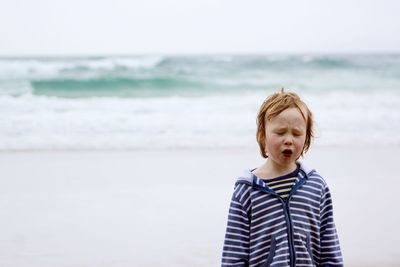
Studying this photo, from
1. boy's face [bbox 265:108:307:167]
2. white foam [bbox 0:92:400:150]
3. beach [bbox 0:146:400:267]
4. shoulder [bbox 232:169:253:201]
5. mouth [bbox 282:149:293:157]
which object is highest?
white foam [bbox 0:92:400:150]

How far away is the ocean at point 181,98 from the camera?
8.90 meters

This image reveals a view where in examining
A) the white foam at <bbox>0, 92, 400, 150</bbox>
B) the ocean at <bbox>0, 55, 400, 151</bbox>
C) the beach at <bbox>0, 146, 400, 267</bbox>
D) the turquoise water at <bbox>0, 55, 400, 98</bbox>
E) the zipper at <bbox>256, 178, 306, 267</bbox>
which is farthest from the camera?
the turquoise water at <bbox>0, 55, 400, 98</bbox>

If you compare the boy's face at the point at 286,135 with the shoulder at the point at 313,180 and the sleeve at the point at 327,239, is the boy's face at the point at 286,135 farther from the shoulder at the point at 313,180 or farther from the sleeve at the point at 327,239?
the sleeve at the point at 327,239

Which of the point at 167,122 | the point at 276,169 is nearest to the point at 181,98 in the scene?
the point at 167,122

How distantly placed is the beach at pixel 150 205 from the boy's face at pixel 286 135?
1.96 m

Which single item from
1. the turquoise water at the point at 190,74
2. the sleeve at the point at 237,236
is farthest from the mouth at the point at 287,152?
the turquoise water at the point at 190,74

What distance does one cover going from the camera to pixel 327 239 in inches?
83.5

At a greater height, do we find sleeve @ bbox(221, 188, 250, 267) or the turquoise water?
the turquoise water

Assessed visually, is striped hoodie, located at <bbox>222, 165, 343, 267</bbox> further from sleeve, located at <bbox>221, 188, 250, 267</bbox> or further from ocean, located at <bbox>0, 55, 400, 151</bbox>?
ocean, located at <bbox>0, 55, 400, 151</bbox>

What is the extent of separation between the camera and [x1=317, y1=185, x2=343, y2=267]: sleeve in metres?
2.12

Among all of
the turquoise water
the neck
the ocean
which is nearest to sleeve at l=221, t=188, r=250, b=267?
the neck

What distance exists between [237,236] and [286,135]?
373 millimetres

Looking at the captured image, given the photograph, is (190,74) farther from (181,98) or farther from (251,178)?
(251,178)

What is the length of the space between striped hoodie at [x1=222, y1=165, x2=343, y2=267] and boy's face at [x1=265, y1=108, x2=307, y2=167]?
3.8 inches
